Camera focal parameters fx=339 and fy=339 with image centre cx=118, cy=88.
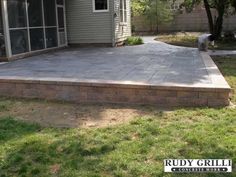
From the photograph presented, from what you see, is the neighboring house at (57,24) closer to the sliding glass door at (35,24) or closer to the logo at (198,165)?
the sliding glass door at (35,24)

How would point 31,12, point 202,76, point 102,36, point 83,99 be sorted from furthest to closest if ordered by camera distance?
point 102,36
point 31,12
point 202,76
point 83,99

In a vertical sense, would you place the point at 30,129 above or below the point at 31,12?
below

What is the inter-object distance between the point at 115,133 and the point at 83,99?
1822mm

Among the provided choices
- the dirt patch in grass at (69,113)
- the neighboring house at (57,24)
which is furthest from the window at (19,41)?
the dirt patch in grass at (69,113)

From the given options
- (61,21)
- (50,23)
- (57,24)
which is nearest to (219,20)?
(61,21)

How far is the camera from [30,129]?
4.61 metres

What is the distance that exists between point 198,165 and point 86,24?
38.8ft

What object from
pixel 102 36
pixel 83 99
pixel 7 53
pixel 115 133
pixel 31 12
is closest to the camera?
pixel 115 133

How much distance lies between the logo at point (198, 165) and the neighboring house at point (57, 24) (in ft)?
25.7

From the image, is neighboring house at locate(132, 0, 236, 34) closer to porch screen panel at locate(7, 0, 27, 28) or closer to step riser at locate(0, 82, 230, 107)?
porch screen panel at locate(7, 0, 27, 28)

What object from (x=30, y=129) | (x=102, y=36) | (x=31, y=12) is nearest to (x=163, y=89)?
(x=30, y=129)

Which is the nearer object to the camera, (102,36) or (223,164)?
(223,164)

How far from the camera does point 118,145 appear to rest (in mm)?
3949

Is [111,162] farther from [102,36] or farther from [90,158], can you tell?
[102,36]
